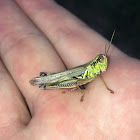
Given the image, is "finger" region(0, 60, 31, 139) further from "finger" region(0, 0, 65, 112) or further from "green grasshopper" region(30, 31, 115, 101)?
"green grasshopper" region(30, 31, 115, 101)

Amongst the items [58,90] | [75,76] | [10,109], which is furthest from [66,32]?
[10,109]

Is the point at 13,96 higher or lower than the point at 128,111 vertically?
lower

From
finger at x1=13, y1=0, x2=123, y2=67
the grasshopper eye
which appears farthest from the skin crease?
the grasshopper eye

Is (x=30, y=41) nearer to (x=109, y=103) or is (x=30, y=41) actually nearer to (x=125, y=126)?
(x=109, y=103)

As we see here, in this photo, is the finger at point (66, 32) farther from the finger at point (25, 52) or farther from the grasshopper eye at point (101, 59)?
the grasshopper eye at point (101, 59)

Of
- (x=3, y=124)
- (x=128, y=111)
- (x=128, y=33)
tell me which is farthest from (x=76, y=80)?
(x=128, y=33)

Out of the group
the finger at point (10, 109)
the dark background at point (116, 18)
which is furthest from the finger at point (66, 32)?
the dark background at point (116, 18)

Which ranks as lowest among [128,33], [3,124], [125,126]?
[128,33]
